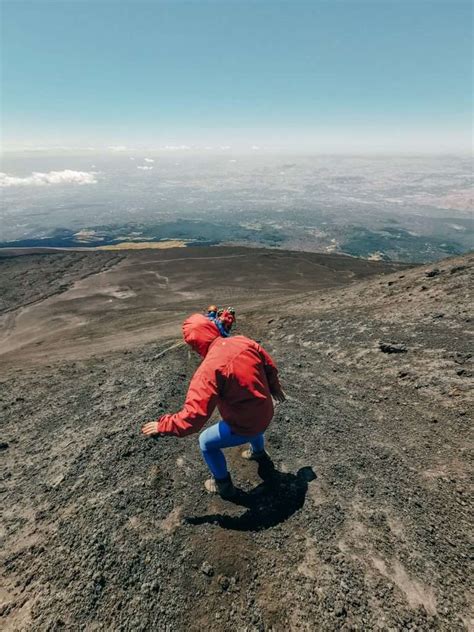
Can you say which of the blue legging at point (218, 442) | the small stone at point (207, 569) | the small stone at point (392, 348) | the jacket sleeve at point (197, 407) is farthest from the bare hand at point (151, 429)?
the small stone at point (392, 348)

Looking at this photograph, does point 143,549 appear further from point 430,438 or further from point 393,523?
point 430,438

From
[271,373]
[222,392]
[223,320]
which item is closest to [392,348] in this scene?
[271,373]

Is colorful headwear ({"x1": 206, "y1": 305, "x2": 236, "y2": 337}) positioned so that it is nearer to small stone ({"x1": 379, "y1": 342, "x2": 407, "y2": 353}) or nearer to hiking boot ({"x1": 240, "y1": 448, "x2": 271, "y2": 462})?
hiking boot ({"x1": 240, "y1": 448, "x2": 271, "y2": 462})

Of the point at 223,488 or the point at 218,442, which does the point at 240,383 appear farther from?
the point at 223,488

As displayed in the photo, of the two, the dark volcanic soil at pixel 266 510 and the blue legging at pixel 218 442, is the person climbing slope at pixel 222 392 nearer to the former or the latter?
the blue legging at pixel 218 442

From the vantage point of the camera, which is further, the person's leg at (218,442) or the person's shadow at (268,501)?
the person's shadow at (268,501)

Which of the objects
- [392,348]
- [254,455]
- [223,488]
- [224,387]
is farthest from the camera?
[392,348]

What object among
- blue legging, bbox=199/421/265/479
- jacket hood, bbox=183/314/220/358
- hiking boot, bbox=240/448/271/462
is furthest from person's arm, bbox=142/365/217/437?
hiking boot, bbox=240/448/271/462
